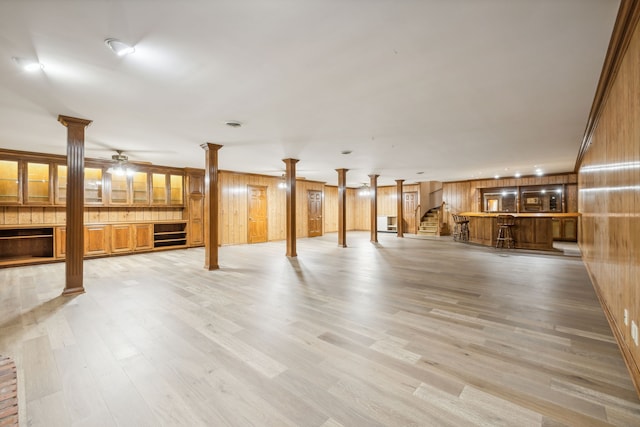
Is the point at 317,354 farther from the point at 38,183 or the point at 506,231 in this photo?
the point at 506,231

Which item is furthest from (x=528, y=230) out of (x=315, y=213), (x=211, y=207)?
(x=211, y=207)

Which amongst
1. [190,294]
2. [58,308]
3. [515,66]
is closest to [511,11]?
[515,66]

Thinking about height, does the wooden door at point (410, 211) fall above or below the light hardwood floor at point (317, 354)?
above

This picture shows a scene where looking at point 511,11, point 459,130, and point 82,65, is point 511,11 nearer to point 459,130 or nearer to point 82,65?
point 459,130

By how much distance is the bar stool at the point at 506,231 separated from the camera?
→ 342 inches

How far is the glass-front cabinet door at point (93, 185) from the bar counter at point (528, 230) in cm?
1201

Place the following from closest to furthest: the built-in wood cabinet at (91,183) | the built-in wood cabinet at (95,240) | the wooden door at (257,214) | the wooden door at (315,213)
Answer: the built-in wood cabinet at (91,183)
the built-in wood cabinet at (95,240)
the wooden door at (257,214)
the wooden door at (315,213)

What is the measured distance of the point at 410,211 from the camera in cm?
1522

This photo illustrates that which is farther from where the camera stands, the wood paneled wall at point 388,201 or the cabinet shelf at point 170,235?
the wood paneled wall at point 388,201

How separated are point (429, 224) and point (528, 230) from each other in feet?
19.0

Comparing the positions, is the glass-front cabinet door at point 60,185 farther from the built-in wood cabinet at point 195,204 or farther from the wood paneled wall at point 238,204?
the wood paneled wall at point 238,204

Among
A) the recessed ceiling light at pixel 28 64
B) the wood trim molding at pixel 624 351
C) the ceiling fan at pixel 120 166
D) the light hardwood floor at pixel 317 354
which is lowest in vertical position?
the light hardwood floor at pixel 317 354

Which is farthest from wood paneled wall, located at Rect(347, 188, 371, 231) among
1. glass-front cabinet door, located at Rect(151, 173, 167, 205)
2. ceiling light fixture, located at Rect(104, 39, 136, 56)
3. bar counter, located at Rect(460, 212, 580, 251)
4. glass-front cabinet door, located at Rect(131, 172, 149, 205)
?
ceiling light fixture, located at Rect(104, 39, 136, 56)

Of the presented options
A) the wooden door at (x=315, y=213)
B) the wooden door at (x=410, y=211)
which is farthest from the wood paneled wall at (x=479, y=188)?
the wooden door at (x=315, y=213)
